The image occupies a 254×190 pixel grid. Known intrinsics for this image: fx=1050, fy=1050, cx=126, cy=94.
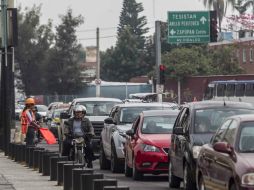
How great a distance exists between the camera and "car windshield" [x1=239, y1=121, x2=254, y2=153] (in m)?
14.2

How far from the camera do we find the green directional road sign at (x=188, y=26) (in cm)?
5719

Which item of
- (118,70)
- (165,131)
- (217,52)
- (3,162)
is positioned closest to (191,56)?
(217,52)

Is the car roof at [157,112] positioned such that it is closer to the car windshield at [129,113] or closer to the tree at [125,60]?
the car windshield at [129,113]

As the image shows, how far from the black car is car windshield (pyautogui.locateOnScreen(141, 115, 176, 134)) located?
2.69 m

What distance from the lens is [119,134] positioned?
2527 cm

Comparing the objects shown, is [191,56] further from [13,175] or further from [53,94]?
[13,175]

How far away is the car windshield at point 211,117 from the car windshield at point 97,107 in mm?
12955

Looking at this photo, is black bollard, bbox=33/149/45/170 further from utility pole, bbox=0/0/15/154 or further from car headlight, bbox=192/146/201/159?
utility pole, bbox=0/0/15/154

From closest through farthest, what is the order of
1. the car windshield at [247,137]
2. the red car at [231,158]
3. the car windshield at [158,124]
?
the red car at [231,158]
the car windshield at [247,137]
the car windshield at [158,124]

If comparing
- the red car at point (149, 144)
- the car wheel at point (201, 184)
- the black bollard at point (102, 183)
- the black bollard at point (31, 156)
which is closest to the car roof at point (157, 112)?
the red car at point (149, 144)

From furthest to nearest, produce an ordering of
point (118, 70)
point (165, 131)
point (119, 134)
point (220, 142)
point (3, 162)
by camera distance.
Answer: point (118, 70), point (3, 162), point (119, 134), point (165, 131), point (220, 142)

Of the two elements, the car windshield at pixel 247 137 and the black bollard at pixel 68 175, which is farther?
the black bollard at pixel 68 175

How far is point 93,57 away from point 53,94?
8872cm

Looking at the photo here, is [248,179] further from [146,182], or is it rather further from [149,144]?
[146,182]
